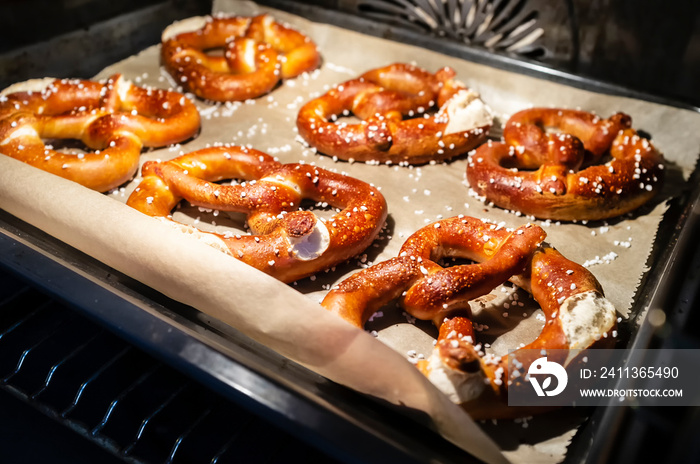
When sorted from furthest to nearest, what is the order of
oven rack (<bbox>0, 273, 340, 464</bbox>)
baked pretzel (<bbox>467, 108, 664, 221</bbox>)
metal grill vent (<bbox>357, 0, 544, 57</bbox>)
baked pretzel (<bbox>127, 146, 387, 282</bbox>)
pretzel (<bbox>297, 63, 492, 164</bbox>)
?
metal grill vent (<bbox>357, 0, 544, 57</bbox>) → pretzel (<bbox>297, 63, 492, 164</bbox>) → baked pretzel (<bbox>467, 108, 664, 221</bbox>) → baked pretzel (<bbox>127, 146, 387, 282</bbox>) → oven rack (<bbox>0, 273, 340, 464</bbox>)

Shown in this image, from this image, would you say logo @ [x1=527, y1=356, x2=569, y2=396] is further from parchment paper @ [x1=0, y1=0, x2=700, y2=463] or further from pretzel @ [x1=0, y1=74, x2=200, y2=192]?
pretzel @ [x1=0, y1=74, x2=200, y2=192]

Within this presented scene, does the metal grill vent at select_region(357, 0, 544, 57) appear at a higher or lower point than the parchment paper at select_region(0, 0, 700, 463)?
higher

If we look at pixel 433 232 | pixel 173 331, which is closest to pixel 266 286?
pixel 173 331

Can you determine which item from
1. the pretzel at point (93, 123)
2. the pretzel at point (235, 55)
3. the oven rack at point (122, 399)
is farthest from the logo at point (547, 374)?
the pretzel at point (235, 55)

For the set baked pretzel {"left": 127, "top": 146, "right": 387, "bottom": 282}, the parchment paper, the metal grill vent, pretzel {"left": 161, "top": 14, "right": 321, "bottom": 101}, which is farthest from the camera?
pretzel {"left": 161, "top": 14, "right": 321, "bottom": 101}

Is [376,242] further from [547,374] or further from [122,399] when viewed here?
[122,399]

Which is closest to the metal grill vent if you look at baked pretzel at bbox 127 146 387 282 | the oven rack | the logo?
baked pretzel at bbox 127 146 387 282

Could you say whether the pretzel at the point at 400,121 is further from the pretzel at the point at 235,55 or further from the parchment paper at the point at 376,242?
the pretzel at the point at 235,55
